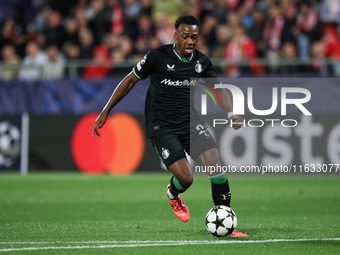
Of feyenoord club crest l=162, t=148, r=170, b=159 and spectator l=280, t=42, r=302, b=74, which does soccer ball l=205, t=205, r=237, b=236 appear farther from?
spectator l=280, t=42, r=302, b=74

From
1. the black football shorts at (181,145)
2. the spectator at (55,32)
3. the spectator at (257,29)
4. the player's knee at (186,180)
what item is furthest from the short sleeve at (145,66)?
the spectator at (55,32)

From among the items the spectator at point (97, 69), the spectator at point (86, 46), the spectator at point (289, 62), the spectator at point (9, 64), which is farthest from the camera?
the spectator at point (86, 46)

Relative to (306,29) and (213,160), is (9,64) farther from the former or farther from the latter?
(213,160)

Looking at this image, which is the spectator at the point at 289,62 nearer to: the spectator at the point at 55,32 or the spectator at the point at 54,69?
the spectator at the point at 54,69

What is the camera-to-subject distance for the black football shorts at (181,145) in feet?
25.5

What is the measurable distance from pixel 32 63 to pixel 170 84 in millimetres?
10499

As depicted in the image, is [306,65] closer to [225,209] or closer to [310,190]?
[310,190]

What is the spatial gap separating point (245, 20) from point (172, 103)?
394 inches

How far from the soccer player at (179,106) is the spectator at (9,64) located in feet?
32.7

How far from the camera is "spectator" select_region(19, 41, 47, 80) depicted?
1716 cm

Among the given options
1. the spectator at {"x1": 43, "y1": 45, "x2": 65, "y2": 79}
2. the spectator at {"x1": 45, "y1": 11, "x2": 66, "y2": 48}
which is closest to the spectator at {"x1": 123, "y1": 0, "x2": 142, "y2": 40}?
the spectator at {"x1": 45, "y1": 11, "x2": 66, "y2": 48}

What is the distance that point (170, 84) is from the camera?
7.93m

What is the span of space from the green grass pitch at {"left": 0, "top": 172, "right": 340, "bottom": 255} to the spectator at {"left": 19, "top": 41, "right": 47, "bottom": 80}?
297cm

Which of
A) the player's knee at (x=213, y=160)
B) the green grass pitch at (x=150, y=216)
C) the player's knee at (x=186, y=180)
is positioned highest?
the player's knee at (x=213, y=160)
